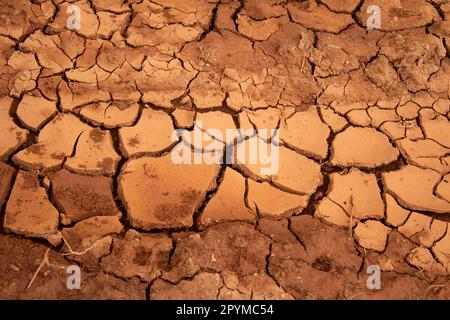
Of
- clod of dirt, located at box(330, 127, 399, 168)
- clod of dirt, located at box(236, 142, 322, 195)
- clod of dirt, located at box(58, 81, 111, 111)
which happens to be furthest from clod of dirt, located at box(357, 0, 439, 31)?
clod of dirt, located at box(58, 81, 111, 111)

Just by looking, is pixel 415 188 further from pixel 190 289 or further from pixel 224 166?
pixel 190 289

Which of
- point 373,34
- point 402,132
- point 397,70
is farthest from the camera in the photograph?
point 373,34

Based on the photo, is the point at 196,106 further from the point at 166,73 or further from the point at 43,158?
the point at 43,158

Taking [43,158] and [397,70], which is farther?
[397,70]

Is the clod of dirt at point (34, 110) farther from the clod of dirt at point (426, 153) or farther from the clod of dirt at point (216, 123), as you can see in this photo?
the clod of dirt at point (426, 153)

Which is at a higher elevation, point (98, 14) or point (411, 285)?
point (98, 14)

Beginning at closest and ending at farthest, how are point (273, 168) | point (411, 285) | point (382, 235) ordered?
point (411, 285)
point (382, 235)
point (273, 168)

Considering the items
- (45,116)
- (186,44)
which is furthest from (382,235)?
(45,116)

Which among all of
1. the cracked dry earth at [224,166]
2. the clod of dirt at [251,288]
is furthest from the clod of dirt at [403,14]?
the clod of dirt at [251,288]
